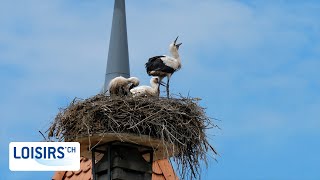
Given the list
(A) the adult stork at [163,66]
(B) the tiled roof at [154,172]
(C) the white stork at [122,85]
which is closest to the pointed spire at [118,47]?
(A) the adult stork at [163,66]

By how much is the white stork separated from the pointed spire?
0.77m

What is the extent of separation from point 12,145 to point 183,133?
6.04 feet

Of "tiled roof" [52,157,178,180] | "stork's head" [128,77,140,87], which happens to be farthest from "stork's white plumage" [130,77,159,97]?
"tiled roof" [52,157,178,180]

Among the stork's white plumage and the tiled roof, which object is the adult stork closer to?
the stork's white plumage

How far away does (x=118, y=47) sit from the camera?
1346 centimetres

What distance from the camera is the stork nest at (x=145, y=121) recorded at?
37.9ft

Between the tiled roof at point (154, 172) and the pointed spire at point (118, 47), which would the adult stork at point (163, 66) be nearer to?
the pointed spire at point (118, 47)

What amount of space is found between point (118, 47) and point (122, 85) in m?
1.40

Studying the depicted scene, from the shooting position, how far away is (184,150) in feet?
38.8

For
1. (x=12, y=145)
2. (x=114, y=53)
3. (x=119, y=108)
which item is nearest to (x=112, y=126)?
(x=119, y=108)

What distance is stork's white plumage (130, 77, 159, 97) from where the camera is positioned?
1199cm

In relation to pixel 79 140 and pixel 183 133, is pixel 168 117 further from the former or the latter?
pixel 79 140

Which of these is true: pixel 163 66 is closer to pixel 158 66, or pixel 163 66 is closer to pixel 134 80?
pixel 158 66

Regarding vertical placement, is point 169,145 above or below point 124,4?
below
